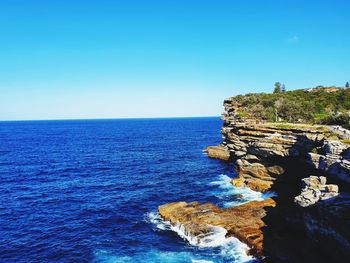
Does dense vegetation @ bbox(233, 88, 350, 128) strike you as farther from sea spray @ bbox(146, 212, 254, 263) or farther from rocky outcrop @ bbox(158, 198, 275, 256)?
sea spray @ bbox(146, 212, 254, 263)

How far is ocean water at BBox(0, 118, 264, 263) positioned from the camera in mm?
34719

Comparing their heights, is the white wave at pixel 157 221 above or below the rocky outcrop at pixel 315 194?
below

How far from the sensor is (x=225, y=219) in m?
39.8

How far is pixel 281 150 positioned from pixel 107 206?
3192 cm

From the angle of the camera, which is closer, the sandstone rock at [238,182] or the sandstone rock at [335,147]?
the sandstone rock at [335,147]

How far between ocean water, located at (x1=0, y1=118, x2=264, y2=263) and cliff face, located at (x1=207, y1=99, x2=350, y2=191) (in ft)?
18.9

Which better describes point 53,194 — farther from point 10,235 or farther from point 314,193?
point 314,193

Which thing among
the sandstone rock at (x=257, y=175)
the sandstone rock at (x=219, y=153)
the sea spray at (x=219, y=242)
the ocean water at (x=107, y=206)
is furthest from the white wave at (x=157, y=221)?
the sandstone rock at (x=219, y=153)

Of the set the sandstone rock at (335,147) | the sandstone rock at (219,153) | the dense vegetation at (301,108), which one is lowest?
the sandstone rock at (219,153)

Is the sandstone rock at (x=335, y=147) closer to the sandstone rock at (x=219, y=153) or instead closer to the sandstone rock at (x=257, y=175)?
the sandstone rock at (x=257, y=175)

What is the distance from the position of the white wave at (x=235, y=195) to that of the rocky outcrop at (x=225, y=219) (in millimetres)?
3835

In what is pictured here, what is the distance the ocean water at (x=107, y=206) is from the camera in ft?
114

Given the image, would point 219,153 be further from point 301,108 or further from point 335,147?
point 335,147

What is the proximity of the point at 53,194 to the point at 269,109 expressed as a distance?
6873 cm
